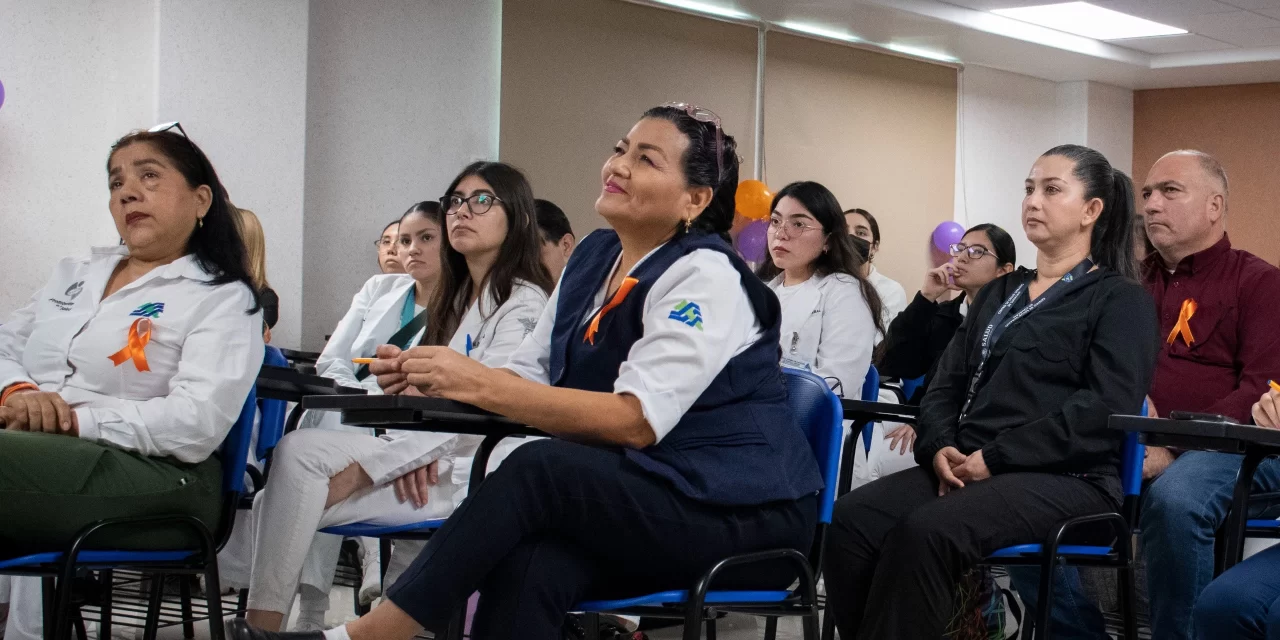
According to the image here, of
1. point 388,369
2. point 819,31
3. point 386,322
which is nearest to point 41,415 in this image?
point 388,369

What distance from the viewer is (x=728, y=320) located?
1964 mm

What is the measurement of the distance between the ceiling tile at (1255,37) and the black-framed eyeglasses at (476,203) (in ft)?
24.6

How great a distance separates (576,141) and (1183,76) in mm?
5651

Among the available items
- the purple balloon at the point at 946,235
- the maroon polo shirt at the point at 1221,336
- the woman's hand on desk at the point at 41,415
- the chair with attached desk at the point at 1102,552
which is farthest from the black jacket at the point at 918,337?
the purple balloon at the point at 946,235

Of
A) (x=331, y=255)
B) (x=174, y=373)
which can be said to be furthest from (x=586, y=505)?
(x=331, y=255)

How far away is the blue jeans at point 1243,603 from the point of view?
2.09m

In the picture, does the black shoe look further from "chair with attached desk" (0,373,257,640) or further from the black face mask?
the black face mask

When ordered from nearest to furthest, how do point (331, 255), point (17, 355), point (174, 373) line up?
point (174, 373), point (17, 355), point (331, 255)

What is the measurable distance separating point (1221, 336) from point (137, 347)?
250 cm

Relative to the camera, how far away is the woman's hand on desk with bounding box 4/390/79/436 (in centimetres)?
228

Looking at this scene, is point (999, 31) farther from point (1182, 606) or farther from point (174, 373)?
point (174, 373)

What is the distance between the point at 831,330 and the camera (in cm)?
402

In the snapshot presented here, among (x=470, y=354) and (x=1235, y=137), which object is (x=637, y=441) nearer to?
(x=470, y=354)

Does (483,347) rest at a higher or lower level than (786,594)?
higher
